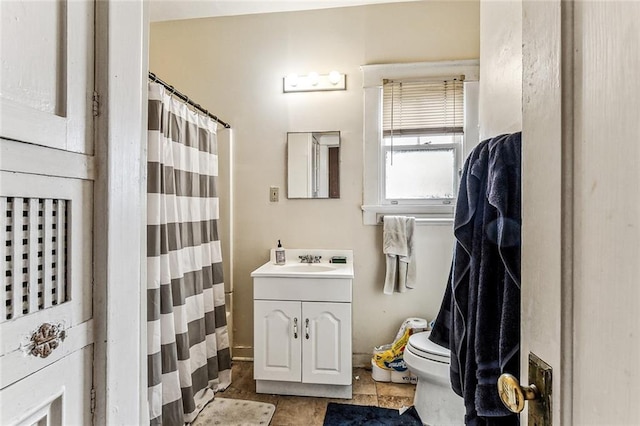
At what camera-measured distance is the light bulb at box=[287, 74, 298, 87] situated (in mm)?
2520

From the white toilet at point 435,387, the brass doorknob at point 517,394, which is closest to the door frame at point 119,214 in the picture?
the brass doorknob at point 517,394

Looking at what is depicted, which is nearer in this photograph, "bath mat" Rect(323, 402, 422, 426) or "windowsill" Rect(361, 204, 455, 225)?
"bath mat" Rect(323, 402, 422, 426)

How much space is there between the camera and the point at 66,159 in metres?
0.57

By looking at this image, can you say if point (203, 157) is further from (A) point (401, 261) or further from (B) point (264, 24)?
(A) point (401, 261)

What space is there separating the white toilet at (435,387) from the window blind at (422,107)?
147cm

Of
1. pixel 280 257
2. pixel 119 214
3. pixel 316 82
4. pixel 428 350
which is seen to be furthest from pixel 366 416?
pixel 316 82

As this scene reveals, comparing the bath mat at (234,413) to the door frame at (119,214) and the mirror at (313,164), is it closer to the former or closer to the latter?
the door frame at (119,214)

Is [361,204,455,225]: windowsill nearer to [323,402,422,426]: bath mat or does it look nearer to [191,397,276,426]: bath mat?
[323,402,422,426]: bath mat

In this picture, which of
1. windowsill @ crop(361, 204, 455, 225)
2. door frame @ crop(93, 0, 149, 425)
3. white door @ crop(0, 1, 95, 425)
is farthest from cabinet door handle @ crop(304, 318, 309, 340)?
white door @ crop(0, 1, 95, 425)

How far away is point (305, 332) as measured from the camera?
206 centimetres

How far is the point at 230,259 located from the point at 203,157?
2.72 ft

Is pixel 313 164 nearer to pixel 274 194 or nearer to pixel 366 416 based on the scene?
pixel 274 194

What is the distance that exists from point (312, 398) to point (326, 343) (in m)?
0.36

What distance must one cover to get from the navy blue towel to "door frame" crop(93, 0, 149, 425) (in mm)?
820
